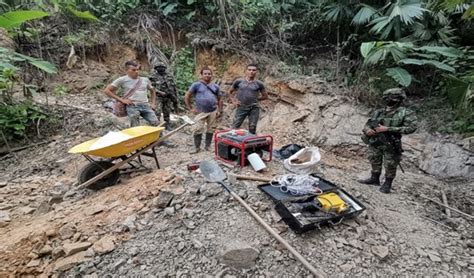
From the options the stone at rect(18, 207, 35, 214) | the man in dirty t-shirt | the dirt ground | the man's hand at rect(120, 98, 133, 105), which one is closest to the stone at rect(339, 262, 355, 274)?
the dirt ground

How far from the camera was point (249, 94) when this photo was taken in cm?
493

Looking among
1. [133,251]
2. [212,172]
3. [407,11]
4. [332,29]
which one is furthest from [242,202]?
[332,29]

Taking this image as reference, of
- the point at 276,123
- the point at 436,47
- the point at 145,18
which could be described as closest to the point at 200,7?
the point at 145,18

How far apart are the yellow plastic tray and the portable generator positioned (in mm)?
891

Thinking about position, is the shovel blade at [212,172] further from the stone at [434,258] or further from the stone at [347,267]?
the stone at [434,258]

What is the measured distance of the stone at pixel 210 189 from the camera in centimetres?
312

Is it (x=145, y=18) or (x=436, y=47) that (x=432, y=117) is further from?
(x=145, y=18)

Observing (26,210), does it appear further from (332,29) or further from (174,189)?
(332,29)

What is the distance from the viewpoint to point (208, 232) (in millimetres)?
2701

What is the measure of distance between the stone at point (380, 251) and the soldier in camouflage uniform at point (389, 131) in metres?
1.40

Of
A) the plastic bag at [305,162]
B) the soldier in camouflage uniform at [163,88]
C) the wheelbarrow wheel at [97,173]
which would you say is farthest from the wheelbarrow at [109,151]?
the soldier in camouflage uniform at [163,88]

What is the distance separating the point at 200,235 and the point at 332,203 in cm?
131

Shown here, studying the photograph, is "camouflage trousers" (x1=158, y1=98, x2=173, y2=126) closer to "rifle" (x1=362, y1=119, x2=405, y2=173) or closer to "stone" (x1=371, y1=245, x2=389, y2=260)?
"rifle" (x1=362, y1=119, x2=405, y2=173)

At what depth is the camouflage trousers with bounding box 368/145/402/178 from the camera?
144 inches
